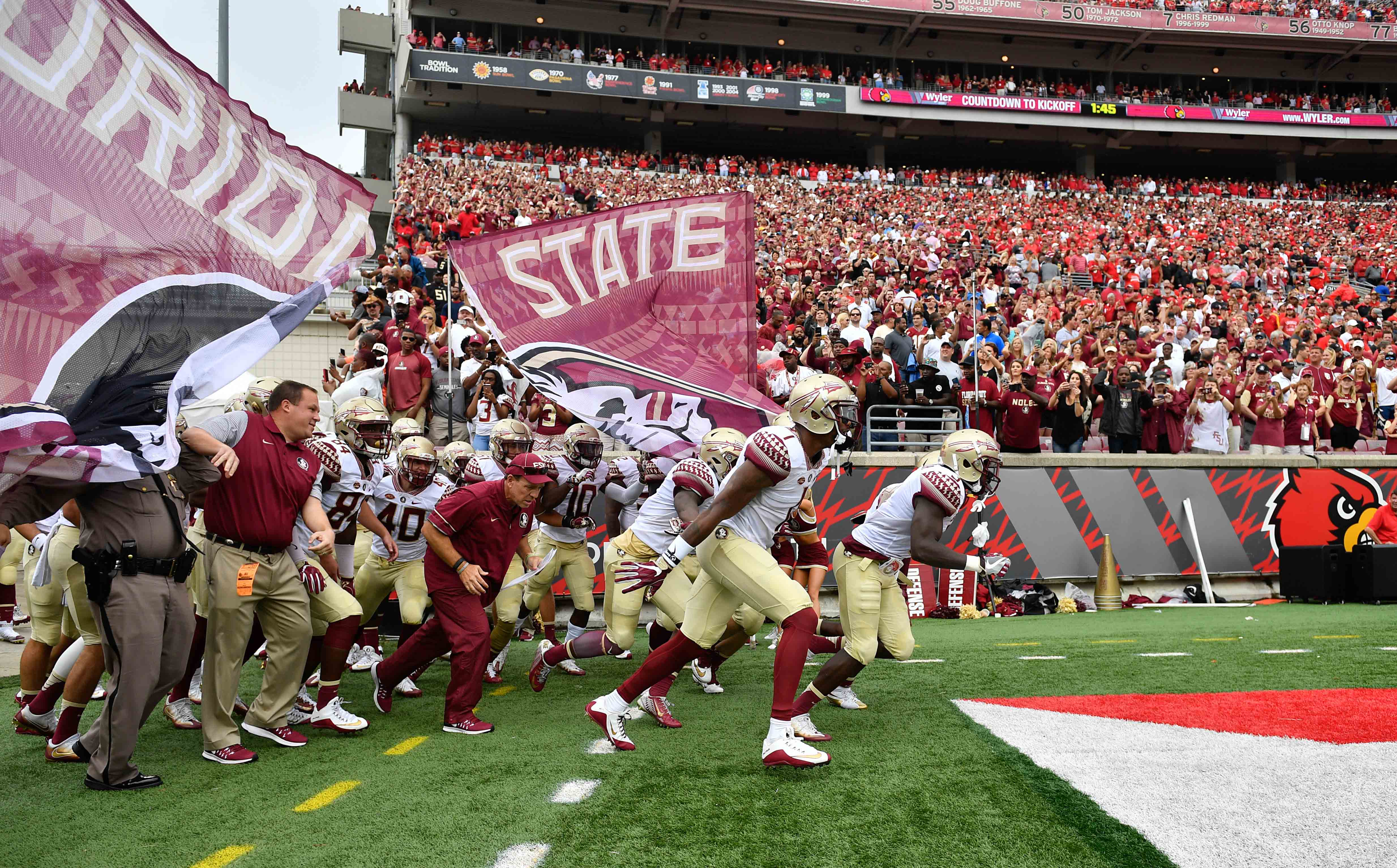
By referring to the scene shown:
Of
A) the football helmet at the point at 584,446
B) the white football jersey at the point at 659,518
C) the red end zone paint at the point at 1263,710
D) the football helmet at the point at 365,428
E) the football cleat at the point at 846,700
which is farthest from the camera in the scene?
the football helmet at the point at 584,446

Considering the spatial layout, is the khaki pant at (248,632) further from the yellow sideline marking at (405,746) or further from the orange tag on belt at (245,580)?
the yellow sideline marking at (405,746)

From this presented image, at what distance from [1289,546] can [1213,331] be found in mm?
6003

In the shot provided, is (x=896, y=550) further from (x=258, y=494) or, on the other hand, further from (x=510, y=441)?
(x=258, y=494)

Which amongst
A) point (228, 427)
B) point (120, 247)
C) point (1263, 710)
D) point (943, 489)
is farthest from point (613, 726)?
point (1263, 710)

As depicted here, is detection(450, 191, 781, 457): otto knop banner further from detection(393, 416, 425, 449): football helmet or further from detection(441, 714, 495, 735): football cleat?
detection(441, 714, 495, 735): football cleat

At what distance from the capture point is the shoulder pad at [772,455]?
5.12 meters

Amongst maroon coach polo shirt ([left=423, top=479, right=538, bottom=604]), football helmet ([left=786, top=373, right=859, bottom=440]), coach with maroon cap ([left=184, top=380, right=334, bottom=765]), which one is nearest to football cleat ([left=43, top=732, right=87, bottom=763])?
coach with maroon cap ([left=184, top=380, right=334, bottom=765])

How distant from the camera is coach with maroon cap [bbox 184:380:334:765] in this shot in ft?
18.0

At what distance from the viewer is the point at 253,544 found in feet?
18.2

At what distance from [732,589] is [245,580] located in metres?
2.40

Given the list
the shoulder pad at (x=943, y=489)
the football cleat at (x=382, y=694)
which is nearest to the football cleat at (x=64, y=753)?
the football cleat at (x=382, y=694)

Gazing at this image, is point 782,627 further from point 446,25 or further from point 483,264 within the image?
point 446,25

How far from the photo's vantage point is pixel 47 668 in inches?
253

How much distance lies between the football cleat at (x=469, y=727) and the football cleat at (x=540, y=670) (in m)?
1.34
